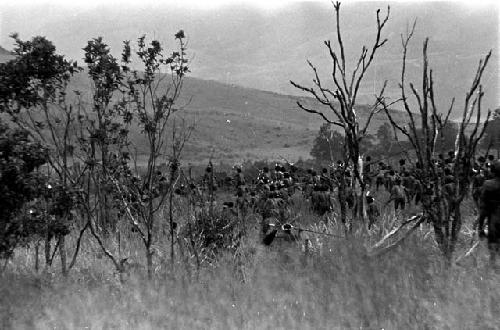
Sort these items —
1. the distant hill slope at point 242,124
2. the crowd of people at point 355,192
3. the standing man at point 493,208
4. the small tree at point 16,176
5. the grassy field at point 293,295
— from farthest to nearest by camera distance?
the distant hill slope at point 242,124
the small tree at point 16,176
the crowd of people at point 355,192
the standing man at point 493,208
the grassy field at point 293,295

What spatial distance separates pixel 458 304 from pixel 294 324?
5.30 ft

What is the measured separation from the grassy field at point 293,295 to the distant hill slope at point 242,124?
132ft

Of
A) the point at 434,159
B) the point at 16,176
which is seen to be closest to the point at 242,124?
the point at 16,176

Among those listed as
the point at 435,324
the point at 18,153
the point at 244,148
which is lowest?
the point at 244,148

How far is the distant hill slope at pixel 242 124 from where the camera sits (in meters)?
66.0

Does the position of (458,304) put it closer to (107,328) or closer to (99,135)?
(107,328)

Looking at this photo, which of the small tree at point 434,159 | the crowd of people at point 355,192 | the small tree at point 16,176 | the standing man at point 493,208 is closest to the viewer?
the small tree at point 434,159

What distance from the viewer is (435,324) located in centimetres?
531

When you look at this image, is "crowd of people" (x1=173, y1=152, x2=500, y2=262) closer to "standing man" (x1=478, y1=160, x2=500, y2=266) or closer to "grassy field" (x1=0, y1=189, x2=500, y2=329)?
"standing man" (x1=478, y1=160, x2=500, y2=266)

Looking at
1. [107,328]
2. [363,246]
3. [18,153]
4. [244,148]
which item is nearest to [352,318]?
[363,246]

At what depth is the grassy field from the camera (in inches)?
229

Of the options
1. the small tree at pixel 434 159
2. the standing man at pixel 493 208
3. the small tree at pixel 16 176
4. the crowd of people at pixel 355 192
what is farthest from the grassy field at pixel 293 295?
the small tree at pixel 16 176

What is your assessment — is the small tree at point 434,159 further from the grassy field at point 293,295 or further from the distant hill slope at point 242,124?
the distant hill slope at point 242,124

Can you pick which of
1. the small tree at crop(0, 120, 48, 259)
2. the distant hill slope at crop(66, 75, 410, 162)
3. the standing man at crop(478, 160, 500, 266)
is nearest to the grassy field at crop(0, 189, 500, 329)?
the standing man at crop(478, 160, 500, 266)
